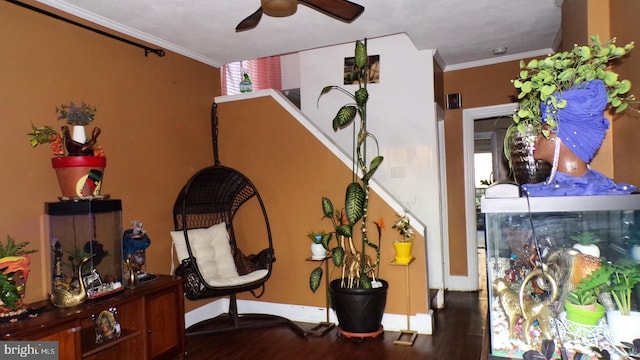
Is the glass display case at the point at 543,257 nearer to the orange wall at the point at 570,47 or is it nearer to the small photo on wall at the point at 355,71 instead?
the orange wall at the point at 570,47

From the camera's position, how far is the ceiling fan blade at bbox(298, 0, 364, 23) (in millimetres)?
2287

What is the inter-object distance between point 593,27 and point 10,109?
136 inches

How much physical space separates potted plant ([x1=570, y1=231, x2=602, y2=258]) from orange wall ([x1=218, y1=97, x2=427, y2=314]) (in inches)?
96.0

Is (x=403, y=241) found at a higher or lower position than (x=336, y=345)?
higher

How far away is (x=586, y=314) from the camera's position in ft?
3.76

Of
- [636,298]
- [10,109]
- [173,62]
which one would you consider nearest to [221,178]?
[173,62]

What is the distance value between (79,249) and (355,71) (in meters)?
3.06

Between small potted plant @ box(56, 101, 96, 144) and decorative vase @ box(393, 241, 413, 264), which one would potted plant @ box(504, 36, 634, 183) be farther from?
small potted plant @ box(56, 101, 96, 144)

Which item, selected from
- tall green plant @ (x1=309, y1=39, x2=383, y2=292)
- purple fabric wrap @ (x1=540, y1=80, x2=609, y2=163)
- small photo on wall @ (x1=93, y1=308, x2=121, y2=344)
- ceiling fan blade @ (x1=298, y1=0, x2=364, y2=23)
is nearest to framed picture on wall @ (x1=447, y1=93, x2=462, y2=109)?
tall green plant @ (x1=309, y1=39, x2=383, y2=292)

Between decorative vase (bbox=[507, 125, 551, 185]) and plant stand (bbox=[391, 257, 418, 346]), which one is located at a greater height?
decorative vase (bbox=[507, 125, 551, 185])

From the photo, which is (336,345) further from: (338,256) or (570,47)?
(570,47)

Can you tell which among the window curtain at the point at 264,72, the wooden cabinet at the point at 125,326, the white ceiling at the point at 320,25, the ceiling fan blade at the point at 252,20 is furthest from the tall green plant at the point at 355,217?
the window curtain at the point at 264,72

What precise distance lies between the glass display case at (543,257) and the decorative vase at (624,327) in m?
0.02

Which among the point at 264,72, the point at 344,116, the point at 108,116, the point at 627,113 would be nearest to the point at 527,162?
the point at 627,113
